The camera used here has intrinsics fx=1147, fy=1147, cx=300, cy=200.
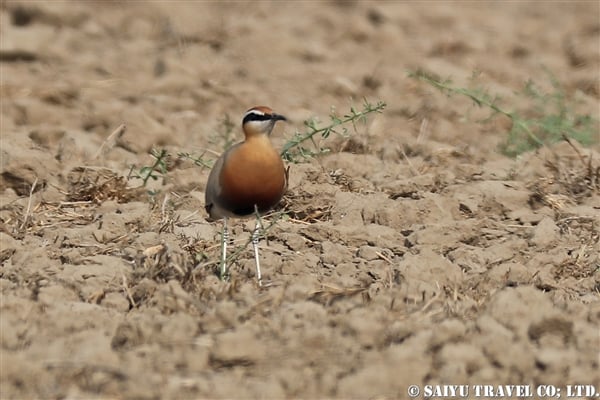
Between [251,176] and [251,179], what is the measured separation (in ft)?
0.05

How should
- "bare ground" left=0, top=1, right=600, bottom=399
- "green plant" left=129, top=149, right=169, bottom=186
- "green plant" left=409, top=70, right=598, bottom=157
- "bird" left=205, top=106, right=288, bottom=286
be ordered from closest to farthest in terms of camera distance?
"bare ground" left=0, top=1, right=600, bottom=399 → "bird" left=205, top=106, right=288, bottom=286 → "green plant" left=129, top=149, right=169, bottom=186 → "green plant" left=409, top=70, right=598, bottom=157

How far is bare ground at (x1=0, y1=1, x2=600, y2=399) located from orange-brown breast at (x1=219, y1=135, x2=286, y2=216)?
11.3 inches

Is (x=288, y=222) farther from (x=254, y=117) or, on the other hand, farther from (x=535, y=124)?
(x=535, y=124)

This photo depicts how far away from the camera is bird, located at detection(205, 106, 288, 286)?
17.9ft

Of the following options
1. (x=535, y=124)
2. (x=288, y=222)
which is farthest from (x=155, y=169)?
(x=535, y=124)

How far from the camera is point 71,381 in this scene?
4.20 metres

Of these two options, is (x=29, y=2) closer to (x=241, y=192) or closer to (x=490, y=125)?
(x=490, y=125)

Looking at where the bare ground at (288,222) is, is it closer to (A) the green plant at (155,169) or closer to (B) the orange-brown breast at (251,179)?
(A) the green plant at (155,169)

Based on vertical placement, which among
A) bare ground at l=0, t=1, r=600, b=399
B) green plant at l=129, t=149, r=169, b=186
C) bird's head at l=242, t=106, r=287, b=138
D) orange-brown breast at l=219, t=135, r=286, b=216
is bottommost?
bare ground at l=0, t=1, r=600, b=399

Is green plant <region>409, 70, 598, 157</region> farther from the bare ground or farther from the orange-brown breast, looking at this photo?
the orange-brown breast

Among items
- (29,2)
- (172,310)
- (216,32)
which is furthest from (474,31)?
(172,310)

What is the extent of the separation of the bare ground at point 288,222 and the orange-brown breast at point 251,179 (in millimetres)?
286

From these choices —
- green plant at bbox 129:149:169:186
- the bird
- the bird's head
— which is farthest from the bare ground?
the bird's head

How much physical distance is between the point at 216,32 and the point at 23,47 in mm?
1940
